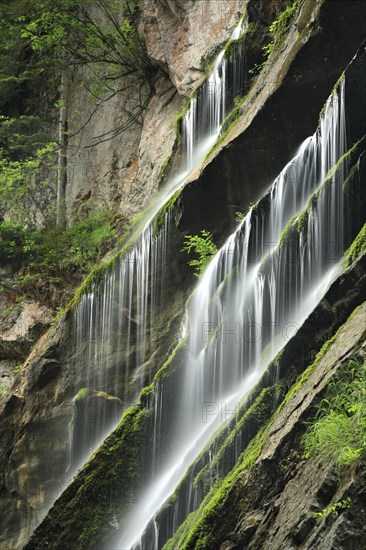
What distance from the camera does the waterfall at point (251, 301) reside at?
859 cm

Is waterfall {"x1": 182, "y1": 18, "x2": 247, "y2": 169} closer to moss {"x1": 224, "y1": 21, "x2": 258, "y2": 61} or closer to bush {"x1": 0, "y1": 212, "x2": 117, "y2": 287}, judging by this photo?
moss {"x1": 224, "y1": 21, "x2": 258, "y2": 61}

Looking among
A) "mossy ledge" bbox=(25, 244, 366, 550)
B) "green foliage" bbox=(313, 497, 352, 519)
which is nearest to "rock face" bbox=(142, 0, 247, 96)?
"mossy ledge" bbox=(25, 244, 366, 550)

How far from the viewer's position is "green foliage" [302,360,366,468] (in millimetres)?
5430

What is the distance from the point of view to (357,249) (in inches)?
295

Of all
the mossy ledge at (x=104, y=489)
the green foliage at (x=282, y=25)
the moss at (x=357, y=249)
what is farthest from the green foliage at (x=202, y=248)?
the moss at (x=357, y=249)

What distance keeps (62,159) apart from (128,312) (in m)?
8.37

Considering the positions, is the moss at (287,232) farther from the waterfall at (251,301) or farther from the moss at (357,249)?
the moss at (357,249)

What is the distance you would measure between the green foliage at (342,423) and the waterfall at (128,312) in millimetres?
6825

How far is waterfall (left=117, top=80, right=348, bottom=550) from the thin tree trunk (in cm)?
979

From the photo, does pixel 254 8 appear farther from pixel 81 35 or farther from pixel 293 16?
pixel 81 35

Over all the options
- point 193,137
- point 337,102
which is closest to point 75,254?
point 193,137

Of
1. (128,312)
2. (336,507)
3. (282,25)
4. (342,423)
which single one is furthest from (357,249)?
(128,312)

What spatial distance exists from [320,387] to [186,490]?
244 cm

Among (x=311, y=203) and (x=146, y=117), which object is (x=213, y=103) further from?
(x=311, y=203)
